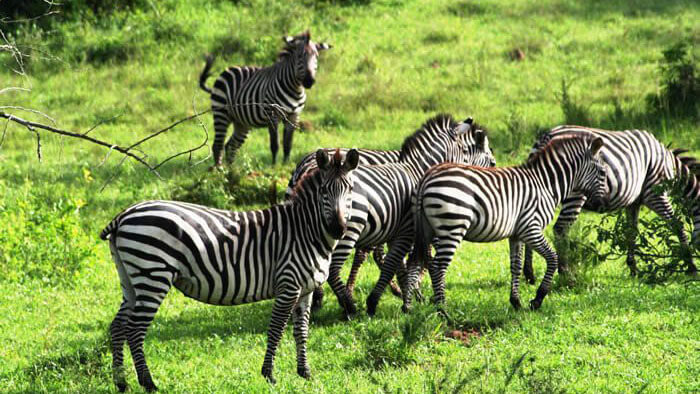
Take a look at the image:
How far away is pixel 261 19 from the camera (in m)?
22.6

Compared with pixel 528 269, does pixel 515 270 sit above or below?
above

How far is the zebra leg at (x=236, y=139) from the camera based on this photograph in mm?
16109

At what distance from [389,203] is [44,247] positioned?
4.75 meters

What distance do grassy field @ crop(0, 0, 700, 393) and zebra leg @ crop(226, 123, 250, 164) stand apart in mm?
469

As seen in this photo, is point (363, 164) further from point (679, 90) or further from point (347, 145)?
point (679, 90)

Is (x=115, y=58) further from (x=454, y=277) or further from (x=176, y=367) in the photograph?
(x=176, y=367)

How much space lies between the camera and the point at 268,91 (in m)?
16.0

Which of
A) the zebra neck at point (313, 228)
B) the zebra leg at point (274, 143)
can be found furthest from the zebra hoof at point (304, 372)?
the zebra leg at point (274, 143)

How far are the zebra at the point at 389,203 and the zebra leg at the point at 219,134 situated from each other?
6619mm

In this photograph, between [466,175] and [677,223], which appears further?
[466,175]

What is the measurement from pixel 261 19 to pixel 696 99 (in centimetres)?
1087

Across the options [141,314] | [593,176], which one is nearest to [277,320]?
[141,314]

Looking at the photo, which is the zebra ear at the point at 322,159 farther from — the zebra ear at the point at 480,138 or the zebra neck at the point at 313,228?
the zebra ear at the point at 480,138

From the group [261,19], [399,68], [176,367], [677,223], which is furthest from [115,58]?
[677,223]
